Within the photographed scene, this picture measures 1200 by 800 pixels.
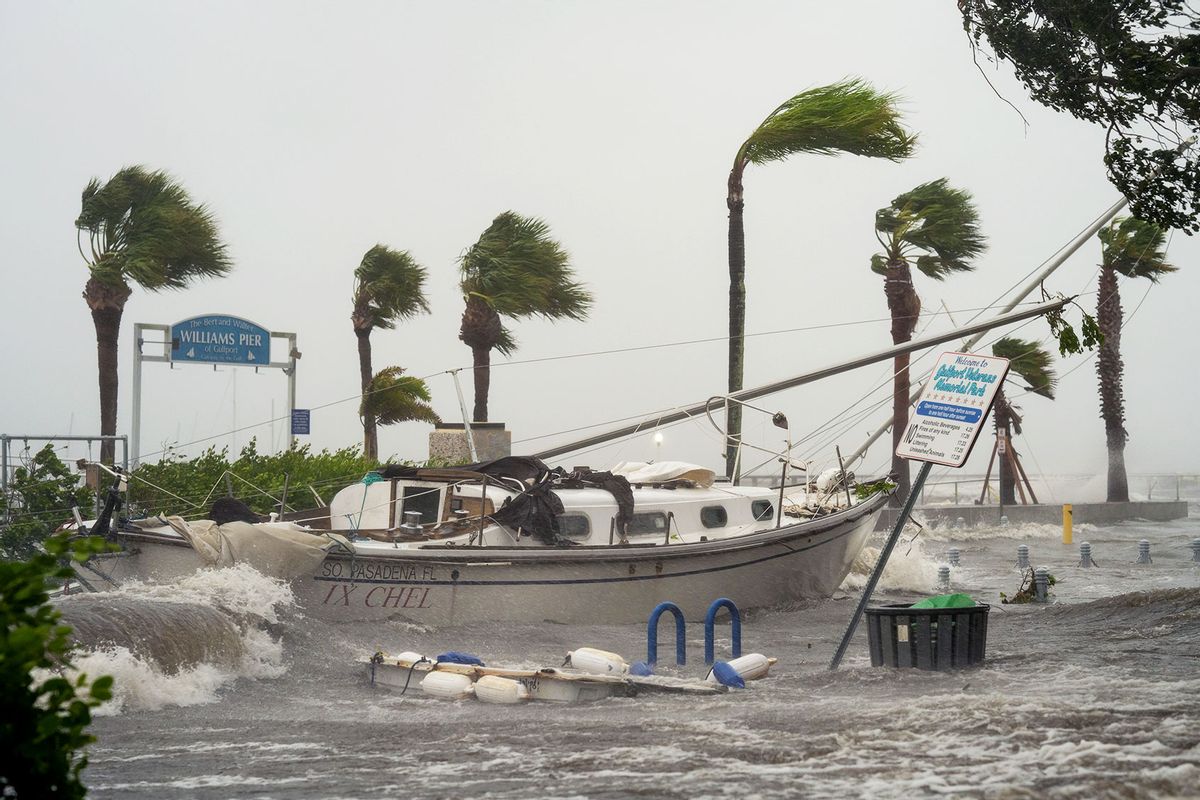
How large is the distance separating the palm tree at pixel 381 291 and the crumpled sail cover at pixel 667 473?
1950cm

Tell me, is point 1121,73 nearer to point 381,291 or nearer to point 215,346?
point 215,346

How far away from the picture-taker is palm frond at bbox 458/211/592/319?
3338 centimetres

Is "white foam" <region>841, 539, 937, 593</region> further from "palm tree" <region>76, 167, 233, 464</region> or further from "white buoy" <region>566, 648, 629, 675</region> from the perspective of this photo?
"palm tree" <region>76, 167, 233, 464</region>

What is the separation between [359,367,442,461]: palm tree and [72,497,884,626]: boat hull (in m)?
19.8

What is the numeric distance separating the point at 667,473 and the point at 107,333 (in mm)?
18253

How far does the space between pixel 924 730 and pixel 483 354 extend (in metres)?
27.0

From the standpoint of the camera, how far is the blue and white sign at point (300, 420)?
26.5 metres

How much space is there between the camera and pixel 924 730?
8.00m

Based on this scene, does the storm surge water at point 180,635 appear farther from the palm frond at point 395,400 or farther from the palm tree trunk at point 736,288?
the palm frond at point 395,400

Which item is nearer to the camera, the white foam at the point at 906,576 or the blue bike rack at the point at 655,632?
the blue bike rack at the point at 655,632

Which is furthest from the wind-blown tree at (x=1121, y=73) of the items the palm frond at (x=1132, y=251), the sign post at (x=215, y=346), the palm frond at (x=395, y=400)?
the palm frond at (x=1132, y=251)

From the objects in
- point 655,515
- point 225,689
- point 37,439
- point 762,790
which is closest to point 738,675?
point 762,790

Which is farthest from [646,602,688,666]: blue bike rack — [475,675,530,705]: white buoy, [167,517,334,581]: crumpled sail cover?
[167,517,334,581]: crumpled sail cover

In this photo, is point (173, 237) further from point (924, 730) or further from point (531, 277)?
point (924, 730)
